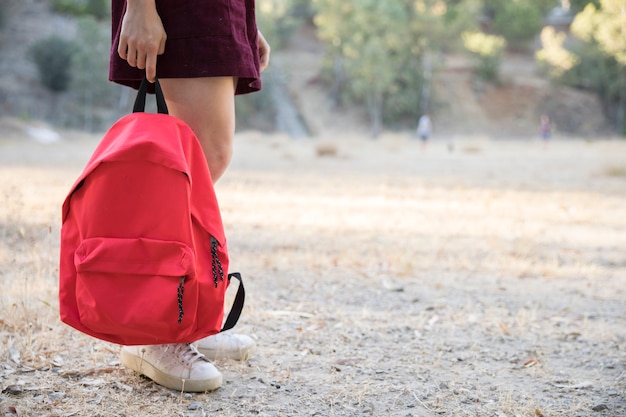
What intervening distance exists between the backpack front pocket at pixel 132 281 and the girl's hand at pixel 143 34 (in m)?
0.58

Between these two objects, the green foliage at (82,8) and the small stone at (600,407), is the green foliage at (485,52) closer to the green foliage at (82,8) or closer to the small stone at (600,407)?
the green foliage at (82,8)

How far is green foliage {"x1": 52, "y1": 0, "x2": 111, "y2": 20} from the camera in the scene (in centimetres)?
4931

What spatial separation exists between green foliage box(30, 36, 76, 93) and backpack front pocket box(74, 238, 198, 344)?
4146 cm

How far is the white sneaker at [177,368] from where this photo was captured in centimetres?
227

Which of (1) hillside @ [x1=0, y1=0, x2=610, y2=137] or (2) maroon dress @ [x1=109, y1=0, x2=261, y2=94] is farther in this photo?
(1) hillside @ [x1=0, y1=0, x2=610, y2=137]

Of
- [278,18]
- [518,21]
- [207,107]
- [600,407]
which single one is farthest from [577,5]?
[207,107]

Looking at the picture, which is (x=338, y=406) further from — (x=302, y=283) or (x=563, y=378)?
(x=302, y=283)

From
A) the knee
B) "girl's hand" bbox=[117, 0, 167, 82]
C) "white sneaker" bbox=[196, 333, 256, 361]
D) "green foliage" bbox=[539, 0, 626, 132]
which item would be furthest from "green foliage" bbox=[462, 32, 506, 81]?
"girl's hand" bbox=[117, 0, 167, 82]

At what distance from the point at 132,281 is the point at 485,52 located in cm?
4627

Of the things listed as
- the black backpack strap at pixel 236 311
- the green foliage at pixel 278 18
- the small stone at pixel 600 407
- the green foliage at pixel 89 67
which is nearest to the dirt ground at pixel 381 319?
the small stone at pixel 600 407

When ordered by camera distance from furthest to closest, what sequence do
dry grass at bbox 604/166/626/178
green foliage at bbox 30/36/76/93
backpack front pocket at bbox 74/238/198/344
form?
green foliage at bbox 30/36/76/93, dry grass at bbox 604/166/626/178, backpack front pocket at bbox 74/238/198/344

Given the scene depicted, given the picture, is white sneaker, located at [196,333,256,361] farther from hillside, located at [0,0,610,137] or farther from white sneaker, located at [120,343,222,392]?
hillside, located at [0,0,610,137]

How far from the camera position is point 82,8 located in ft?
162

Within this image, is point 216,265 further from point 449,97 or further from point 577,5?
point 577,5
